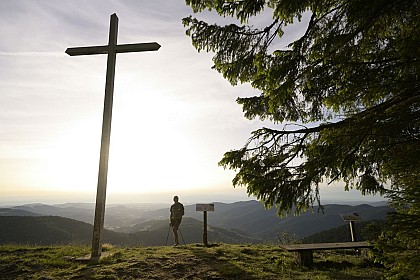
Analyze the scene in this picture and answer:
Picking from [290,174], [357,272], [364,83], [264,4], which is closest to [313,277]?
[357,272]

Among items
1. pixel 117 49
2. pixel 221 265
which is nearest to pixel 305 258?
pixel 221 265

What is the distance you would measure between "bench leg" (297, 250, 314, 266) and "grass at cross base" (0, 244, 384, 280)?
0.59ft

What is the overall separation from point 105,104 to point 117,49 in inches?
66.7

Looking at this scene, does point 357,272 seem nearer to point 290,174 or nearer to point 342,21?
point 290,174

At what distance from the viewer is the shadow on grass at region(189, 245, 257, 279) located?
5.77 meters

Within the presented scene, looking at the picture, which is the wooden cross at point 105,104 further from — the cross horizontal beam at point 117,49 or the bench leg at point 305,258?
the bench leg at point 305,258

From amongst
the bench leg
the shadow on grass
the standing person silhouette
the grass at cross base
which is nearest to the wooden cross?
the grass at cross base

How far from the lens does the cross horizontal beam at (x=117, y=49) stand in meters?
7.75

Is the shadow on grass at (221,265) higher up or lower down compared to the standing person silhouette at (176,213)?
lower down

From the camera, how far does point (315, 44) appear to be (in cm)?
401

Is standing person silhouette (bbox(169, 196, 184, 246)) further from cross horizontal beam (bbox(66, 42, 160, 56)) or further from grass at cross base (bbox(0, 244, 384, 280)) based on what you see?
cross horizontal beam (bbox(66, 42, 160, 56))

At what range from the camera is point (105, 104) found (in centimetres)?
764

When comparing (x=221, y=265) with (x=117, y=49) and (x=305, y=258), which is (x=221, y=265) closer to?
(x=305, y=258)

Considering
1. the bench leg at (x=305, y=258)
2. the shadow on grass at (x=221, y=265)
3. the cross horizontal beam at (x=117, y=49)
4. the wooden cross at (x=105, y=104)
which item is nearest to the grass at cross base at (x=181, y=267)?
the shadow on grass at (x=221, y=265)
